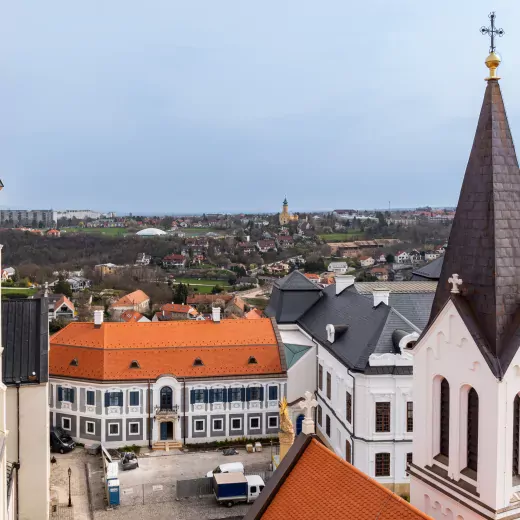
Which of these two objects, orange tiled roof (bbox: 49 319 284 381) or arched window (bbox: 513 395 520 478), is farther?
orange tiled roof (bbox: 49 319 284 381)

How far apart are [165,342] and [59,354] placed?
689cm

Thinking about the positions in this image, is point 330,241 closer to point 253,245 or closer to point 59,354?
point 253,245

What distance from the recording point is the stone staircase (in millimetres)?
39194

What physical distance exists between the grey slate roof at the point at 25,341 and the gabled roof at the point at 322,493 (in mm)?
14460

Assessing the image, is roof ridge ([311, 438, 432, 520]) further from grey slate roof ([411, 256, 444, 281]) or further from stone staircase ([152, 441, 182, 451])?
grey slate roof ([411, 256, 444, 281])

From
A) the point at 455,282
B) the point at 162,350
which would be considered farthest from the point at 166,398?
the point at 455,282

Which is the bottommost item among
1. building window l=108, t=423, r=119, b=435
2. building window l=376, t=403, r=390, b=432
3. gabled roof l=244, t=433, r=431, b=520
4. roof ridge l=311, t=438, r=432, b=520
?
building window l=108, t=423, r=119, b=435

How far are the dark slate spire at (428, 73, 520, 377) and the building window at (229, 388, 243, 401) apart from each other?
28.5m

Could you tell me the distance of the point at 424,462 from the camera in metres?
14.8

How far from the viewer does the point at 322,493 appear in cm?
1380

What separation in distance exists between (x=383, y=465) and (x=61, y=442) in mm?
19025

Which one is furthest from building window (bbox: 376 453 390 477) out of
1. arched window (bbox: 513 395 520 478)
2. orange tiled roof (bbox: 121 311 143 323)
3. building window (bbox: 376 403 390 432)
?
orange tiled roof (bbox: 121 311 143 323)

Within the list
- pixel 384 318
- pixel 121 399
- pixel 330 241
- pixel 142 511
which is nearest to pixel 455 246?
pixel 384 318

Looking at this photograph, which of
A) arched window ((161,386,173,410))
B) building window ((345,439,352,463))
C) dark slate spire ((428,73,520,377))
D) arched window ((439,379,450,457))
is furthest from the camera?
arched window ((161,386,173,410))
